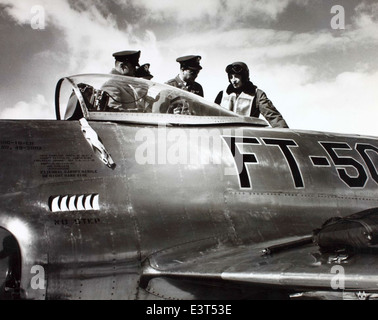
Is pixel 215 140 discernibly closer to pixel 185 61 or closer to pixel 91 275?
pixel 91 275

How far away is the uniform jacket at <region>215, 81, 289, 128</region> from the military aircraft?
276 centimetres

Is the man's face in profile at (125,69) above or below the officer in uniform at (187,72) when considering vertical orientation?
below

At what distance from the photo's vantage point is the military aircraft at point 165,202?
12.8ft

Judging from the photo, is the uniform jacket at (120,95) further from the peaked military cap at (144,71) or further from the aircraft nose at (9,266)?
the peaked military cap at (144,71)

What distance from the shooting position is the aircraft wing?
3.58 meters

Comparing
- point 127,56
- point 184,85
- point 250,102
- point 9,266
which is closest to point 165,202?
point 9,266

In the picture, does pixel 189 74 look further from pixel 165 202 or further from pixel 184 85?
pixel 165 202

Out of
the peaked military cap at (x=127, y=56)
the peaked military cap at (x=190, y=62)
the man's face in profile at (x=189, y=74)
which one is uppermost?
the peaked military cap at (x=190, y=62)

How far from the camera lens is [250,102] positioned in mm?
9164

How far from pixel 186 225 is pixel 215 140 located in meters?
1.16

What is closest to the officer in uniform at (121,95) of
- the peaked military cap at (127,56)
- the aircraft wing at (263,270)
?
the aircraft wing at (263,270)

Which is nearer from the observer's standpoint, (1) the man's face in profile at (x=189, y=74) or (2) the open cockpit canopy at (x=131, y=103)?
(2) the open cockpit canopy at (x=131, y=103)

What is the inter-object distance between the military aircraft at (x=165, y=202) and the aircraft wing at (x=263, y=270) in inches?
0.5

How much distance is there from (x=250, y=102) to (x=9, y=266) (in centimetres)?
633
